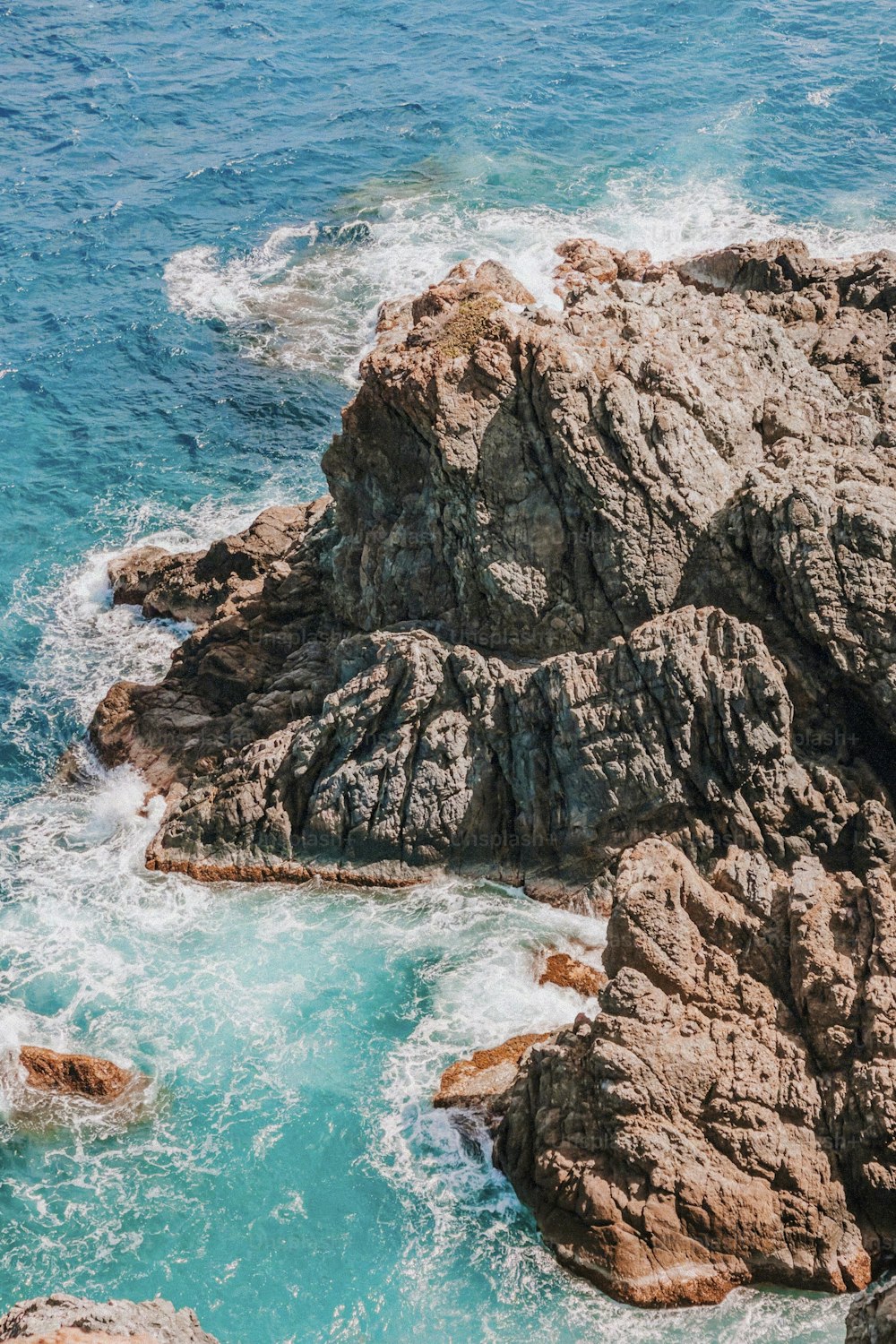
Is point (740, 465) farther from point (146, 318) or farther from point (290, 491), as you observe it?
point (146, 318)

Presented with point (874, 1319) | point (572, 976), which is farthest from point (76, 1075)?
point (874, 1319)

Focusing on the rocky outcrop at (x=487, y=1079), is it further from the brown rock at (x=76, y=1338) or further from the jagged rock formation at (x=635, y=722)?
the brown rock at (x=76, y=1338)

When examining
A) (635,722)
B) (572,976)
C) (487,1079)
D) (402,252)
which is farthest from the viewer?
(402,252)

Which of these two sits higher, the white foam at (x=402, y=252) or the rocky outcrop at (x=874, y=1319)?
the white foam at (x=402, y=252)

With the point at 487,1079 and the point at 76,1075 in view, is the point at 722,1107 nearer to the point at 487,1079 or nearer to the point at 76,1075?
the point at 487,1079

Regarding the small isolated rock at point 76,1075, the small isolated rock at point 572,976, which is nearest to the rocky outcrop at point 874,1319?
the small isolated rock at point 572,976

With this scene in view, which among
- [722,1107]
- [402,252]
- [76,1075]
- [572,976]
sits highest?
[402,252]

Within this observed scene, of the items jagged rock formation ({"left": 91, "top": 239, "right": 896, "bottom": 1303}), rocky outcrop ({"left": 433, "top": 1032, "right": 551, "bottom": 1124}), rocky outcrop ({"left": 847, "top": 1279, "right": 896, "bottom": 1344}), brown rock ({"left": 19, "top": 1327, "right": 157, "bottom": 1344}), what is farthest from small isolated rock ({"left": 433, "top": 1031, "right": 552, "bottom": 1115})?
brown rock ({"left": 19, "top": 1327, "right": 157, "bottom": 1344})
